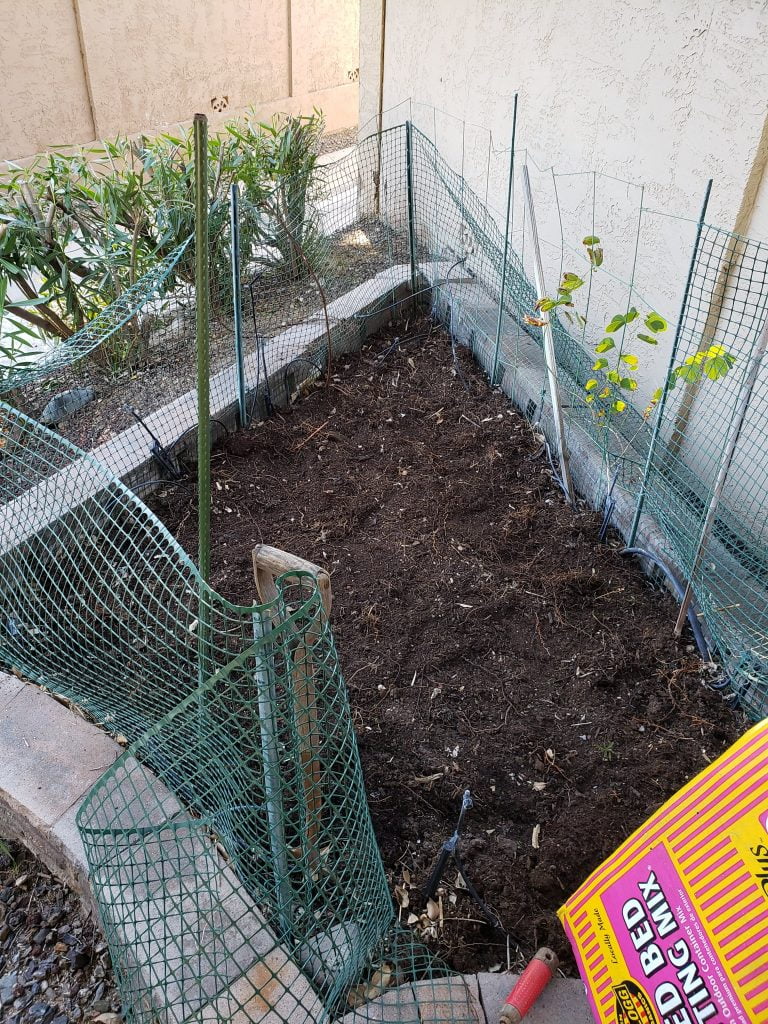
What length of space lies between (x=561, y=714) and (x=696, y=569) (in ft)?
2.26

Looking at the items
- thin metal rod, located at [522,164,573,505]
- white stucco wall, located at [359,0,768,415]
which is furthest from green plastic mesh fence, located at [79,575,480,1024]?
white stucco wall, located at [359,0,768,415]

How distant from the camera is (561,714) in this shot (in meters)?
2.49

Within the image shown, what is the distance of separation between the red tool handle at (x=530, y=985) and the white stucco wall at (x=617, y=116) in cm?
276

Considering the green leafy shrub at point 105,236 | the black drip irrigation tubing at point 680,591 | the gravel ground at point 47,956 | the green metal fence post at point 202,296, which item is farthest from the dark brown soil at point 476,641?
the green leafy shrub at point 105,236

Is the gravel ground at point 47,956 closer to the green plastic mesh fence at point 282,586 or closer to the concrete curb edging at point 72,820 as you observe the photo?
the concrete curb edging at point 72,820

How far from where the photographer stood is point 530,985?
173 cm

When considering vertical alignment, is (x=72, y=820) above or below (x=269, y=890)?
below

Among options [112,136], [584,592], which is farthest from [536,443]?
[112,136]

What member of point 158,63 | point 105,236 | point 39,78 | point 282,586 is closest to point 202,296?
point 282,586

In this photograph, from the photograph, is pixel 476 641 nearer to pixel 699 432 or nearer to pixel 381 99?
pixel 699 432

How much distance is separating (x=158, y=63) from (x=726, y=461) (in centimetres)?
944

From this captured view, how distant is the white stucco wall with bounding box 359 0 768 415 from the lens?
3.06 metres

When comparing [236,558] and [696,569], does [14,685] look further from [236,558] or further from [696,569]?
[696,569]

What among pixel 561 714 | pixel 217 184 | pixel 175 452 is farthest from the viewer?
pixel 217 184
